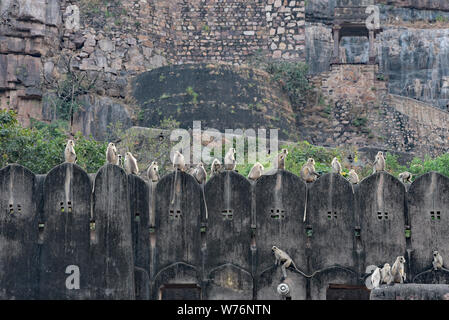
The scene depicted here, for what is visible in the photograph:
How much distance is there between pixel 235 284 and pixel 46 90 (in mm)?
19391

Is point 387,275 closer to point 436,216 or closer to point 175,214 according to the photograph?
point 436,216

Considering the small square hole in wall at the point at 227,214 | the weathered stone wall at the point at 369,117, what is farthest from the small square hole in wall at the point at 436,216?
the weathered stone wall at the point at 369,117

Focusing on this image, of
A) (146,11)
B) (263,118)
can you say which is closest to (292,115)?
(263,118)

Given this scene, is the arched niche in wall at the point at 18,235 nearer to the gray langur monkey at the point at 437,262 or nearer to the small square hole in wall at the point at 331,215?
the small square hole in wall at the point at 331,215

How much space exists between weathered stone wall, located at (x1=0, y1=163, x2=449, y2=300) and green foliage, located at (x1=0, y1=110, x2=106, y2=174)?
22.1 feet

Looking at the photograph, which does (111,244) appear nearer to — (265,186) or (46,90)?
(265,186)

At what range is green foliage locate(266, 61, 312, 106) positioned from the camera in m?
47.5

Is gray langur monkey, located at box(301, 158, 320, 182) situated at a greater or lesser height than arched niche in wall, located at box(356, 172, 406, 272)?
greater

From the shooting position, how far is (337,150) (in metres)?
42.7

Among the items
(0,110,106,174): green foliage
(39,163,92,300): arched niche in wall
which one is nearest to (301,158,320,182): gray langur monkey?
(39,163,92,300): arched niche in wall

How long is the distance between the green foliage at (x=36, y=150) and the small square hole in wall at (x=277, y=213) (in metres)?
8.12

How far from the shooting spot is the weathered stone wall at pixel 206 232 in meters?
28.3

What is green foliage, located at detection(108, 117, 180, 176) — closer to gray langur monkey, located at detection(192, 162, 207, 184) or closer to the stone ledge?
gray langur monkey, located at detection(192, 162, 207, 184)

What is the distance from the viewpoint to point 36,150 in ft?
119
